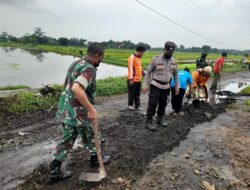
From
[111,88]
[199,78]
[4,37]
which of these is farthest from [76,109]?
[4,37]

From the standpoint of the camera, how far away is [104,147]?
4898 mm

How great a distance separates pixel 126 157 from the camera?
444 centimetres

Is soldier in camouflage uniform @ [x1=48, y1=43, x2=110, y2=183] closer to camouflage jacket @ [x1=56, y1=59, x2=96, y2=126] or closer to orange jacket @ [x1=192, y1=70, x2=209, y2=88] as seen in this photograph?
camouflage jacket @ [x1=56, y1=59, x2=96, y2=126]

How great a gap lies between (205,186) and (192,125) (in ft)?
9.89

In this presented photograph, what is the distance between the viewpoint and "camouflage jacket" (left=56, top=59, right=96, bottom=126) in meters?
3.32

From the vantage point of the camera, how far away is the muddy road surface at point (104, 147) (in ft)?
12.5

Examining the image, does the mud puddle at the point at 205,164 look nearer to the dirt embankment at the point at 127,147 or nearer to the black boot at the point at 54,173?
the dirt embankment at the point at 127,147

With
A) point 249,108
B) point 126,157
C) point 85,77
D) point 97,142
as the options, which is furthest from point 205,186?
point 249,108

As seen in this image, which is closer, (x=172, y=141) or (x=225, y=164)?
(x=225, y=164)

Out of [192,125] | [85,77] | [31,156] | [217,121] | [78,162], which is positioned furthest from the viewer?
[217,121]

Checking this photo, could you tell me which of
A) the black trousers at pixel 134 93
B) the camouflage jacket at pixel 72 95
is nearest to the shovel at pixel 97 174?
the camouflage jacket at pixel 72 95

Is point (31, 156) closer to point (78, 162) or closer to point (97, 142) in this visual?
point (78, 162)

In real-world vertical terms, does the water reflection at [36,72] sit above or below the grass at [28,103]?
below

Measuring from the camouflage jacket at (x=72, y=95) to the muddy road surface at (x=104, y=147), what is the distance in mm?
879
